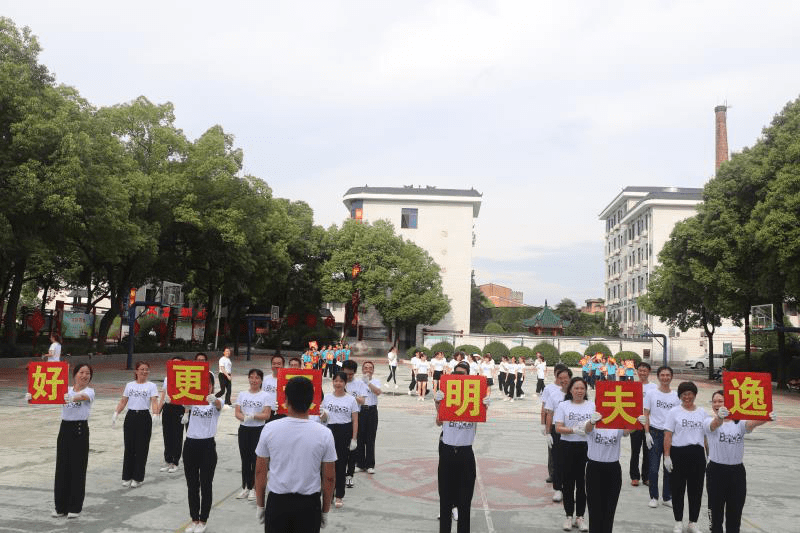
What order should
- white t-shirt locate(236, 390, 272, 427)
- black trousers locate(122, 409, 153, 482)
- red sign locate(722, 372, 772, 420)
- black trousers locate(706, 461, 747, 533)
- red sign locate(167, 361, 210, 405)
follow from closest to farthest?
black trousers locate(706, 461, 747, 533), red sign locate(722, 372, 772, 420), red sign locate(167, 361, 210, 405), white t-shirt locate(236, 390, 272, 427), black trousers locate(122, 409, 153, 482)

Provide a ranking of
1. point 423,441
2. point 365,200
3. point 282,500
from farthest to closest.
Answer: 1. point 365,200
2. point 423,441
3. point 282,500

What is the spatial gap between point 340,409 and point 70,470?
328 cm

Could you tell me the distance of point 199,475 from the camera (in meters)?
7.29

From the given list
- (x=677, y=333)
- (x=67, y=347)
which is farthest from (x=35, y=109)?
(x=677, y=333)

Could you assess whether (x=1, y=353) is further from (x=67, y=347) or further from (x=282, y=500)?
(x=282, y=500)

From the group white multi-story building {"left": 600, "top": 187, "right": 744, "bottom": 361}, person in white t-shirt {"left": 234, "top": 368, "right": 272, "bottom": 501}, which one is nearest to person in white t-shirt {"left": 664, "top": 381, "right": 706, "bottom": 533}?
person in white t-shirt {"left": 234, "top": 368, "right": 272, "bottom": 501}

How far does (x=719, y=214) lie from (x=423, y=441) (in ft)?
74.6

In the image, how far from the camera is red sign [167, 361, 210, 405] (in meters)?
7.54

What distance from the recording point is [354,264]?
5212 cm

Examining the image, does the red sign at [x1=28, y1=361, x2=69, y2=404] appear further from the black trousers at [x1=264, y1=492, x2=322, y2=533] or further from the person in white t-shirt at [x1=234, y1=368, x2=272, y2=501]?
the black trousers at [x1=264, y1=492, x2=322, y2=533]

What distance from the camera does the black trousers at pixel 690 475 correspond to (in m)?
7.59

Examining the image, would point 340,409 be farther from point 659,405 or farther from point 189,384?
point 659,405

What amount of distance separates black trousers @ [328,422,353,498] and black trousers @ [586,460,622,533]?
321 cm

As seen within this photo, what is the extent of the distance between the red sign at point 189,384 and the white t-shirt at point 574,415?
4151 millimetres
